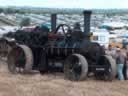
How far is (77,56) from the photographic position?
13.6m

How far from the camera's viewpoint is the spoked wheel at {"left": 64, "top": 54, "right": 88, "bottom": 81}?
1330 centimetres

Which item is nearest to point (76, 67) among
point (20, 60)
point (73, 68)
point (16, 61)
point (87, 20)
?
point (73, 68)

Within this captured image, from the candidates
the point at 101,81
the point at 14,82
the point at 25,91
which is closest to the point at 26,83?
the point at 14,82

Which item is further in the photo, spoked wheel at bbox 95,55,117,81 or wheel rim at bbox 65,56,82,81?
spoked wheel at bbox 95,55,117,81

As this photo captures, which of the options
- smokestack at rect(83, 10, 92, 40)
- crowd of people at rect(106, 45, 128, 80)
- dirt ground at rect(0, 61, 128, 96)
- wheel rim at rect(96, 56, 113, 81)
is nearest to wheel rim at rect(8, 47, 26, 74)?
dirt ground at rect(0, 61, 128, 96)

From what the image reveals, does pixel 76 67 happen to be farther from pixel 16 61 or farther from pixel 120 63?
pixel 16 61

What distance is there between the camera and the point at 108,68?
1405cm

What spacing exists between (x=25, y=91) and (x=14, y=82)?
1.83 metres

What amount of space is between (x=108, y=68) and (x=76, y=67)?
1096 millimetres

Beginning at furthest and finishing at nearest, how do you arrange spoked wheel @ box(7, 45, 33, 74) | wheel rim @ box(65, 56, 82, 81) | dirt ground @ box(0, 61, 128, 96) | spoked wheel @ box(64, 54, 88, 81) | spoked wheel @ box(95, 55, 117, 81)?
spoked wheel @ box(7, 45, 33, 74)
spoked wheel @ box(95, 55, 117, 81)
wheel rim @ box(65, 56, 82, 81)
spoked wheel @ box(64, 54, 88, 81)
dirt ground @ box(0, 61, 128, 96)

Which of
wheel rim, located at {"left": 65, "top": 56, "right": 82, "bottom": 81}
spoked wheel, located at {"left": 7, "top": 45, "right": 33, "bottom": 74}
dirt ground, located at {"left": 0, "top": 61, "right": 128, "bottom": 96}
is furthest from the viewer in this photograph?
spoked wheel, located at {"left": 7, "top": 45, "right": 33, "bottom": 74}

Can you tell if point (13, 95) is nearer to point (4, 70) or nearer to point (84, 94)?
point (84, 94)

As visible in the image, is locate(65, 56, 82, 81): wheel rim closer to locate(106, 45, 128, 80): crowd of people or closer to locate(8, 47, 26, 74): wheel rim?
locate(106, 45, 128, 80): crowd of people

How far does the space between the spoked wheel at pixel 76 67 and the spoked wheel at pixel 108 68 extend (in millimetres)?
926
